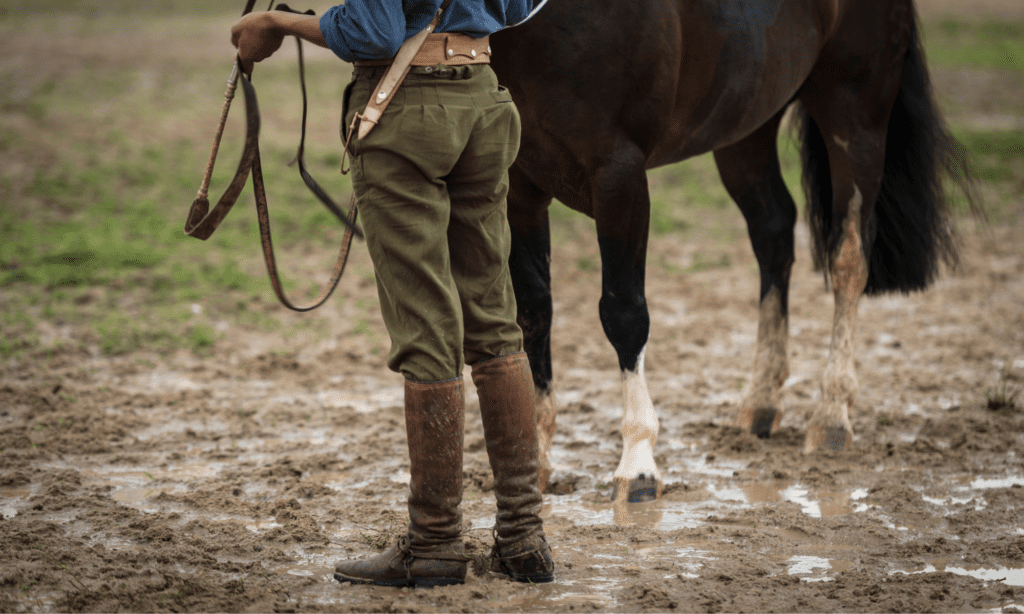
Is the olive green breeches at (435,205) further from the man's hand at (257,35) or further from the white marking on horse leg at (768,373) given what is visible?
the white marking on horse leg at (768,373)

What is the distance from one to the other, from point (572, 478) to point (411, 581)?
1.22 metres

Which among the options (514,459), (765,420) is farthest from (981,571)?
(765,420)

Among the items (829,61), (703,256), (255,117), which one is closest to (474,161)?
(255,117)

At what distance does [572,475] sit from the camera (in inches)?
152

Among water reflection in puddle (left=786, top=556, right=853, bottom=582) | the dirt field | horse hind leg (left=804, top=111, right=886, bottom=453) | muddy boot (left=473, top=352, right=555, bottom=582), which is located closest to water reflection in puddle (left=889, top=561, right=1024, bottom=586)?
the dirt field

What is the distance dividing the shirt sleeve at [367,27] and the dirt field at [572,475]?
4.74 feet

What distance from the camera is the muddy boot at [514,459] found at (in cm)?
276

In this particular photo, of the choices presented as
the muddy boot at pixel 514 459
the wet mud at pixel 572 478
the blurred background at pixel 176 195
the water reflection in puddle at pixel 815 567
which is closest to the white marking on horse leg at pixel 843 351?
the wet mud at pixel 572 478

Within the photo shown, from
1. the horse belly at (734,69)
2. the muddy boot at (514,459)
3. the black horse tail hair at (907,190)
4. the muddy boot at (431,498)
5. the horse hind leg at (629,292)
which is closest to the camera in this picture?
the muddy boot at (431,498)

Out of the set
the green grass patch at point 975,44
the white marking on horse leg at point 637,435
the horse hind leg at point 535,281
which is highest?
the green grass patch at point 975,44

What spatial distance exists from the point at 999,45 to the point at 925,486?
16.6m

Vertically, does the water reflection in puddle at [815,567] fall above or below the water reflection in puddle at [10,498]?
above

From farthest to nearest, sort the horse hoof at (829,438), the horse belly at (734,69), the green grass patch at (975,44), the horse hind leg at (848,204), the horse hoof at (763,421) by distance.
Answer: the green grass patch at (975,44), the horse hind leg at (848,204), the horse hoof at (763,421), the horse hoof at (829,438), the horse belly at (734,69)

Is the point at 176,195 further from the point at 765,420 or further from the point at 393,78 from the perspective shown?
the point at 393,78
